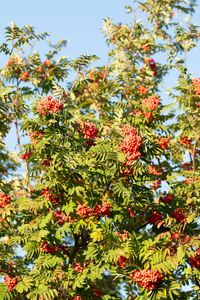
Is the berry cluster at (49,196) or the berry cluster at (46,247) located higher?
the berry cluster at (49,196)

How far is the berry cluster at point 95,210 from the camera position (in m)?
7.48

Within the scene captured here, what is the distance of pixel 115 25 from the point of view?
42.2 feet

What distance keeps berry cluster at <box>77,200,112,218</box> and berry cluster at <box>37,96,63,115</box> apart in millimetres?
1985

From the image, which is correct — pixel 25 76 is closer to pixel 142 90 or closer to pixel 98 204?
pixel 142 90

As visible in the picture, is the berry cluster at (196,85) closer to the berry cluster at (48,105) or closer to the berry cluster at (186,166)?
the berry cluster at (186,166)

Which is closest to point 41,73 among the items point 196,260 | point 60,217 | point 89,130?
point 89,130

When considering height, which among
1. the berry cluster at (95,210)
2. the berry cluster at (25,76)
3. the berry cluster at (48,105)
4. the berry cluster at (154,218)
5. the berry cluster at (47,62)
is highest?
the berry cluster at (47,62)

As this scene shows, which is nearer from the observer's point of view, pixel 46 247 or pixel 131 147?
pixel 131 147

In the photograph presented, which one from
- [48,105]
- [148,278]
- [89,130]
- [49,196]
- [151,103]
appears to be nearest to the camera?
[148,278]

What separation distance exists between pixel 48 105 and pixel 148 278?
12.2 ft

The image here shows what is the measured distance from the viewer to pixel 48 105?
7.32 meters

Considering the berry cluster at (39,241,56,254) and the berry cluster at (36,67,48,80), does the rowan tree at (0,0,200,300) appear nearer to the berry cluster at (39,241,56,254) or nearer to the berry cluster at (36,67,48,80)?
the berry cluster at (39,241,56,254)

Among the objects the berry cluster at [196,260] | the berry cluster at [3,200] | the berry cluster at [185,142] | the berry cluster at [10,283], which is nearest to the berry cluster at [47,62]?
the berry cluster at [185,142]

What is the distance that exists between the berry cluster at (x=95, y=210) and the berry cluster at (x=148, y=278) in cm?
136
